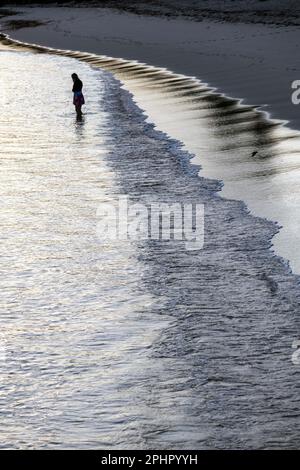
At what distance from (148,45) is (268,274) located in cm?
3866

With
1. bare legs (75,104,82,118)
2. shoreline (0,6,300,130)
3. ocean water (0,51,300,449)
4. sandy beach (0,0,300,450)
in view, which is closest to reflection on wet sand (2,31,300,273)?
sandy beach (0,0,300,450)

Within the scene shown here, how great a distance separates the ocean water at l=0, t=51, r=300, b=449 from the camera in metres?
8.38

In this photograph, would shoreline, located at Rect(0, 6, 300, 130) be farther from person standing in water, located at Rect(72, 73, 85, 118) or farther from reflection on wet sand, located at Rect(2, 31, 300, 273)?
person standing in water, located at Rect(72, 73, 85, 118)

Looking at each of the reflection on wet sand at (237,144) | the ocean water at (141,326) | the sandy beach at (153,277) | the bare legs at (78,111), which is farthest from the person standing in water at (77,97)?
the ocean water at (141,326)

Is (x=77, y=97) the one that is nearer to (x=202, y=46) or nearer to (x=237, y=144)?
(x=237, y=144)

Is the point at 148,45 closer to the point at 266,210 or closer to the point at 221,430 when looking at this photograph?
the point at 266,210

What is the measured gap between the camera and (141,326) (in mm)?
10438

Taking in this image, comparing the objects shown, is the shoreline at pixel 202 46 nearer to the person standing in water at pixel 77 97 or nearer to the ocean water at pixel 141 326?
the person standing in water at pixel 77 97

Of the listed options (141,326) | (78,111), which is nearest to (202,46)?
(78,111)

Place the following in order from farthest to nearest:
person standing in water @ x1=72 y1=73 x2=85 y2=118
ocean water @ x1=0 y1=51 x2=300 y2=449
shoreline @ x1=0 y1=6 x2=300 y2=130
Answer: shoreline @ x1=0 y1=6 x2=300 y2=130 < person standing in water @ x1=72 y1=73 x2=85 y2=118 < ocean water @ x1=0 y1=51 x2=300 y2=449

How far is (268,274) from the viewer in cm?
1170

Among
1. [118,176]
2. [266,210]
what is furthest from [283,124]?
[266,210]

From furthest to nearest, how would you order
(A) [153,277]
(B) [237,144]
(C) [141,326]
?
1. (B) [237,144]
2. (A) [153,277]
3. (C) [141,326]

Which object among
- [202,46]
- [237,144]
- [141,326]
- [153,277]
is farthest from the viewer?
[202,46]
